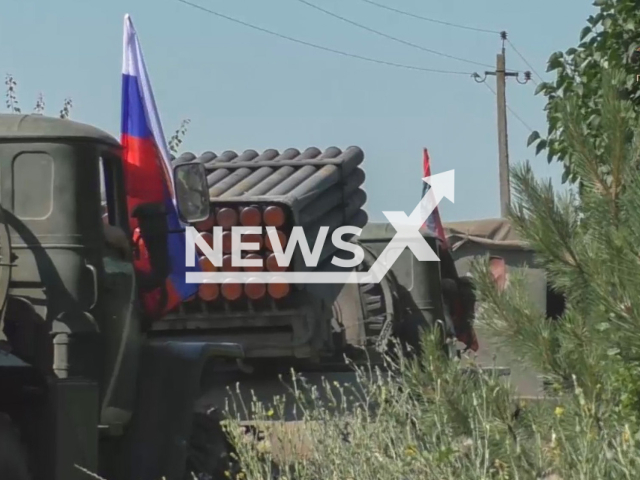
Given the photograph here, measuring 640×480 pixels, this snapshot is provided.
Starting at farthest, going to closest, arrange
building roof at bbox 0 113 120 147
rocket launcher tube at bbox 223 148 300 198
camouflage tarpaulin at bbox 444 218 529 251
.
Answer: camouflage tarpaulin at bbox 444 218 529 251 → rocket launcher tube at bbox 223 148 300 198 → building roof at bbox 0 113 120 147

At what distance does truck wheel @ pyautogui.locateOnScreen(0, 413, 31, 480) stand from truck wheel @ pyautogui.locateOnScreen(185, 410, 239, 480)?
1.43 metres

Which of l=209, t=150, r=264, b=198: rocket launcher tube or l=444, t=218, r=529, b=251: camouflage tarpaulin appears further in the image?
l=444, t=218, r=529, b=251: camouflage tarpaulin

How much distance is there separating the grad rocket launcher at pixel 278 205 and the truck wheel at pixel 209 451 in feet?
7.60

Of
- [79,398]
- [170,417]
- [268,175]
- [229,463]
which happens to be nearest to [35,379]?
[79,398]

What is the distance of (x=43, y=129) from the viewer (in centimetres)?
613

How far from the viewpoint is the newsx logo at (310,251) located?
30.6ft

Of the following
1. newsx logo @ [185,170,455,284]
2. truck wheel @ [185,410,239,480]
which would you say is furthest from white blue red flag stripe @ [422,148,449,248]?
truck wheel @ [185,410,239,480]

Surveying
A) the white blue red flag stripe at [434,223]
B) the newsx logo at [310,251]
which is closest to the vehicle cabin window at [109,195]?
the newsx logo at [310,251]

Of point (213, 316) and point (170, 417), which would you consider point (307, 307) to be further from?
point (170, 417)

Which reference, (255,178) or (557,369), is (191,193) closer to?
(557,369)

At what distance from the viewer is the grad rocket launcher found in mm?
9414

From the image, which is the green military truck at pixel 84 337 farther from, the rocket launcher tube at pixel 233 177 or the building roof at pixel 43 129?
the rocket launcher tube at pixel 233 177

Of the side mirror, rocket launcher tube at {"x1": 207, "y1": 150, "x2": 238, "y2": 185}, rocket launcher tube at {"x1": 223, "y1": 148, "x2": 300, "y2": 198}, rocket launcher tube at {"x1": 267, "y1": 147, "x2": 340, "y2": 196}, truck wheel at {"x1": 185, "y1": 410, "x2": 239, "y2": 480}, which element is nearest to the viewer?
the side mirror

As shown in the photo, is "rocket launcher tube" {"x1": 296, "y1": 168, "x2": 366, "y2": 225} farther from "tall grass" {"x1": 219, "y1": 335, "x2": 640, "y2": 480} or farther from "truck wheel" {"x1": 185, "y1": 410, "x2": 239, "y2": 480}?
"tall grass" {"x1": 219, "y1": 335, "x2": 640, "y2": 480}
